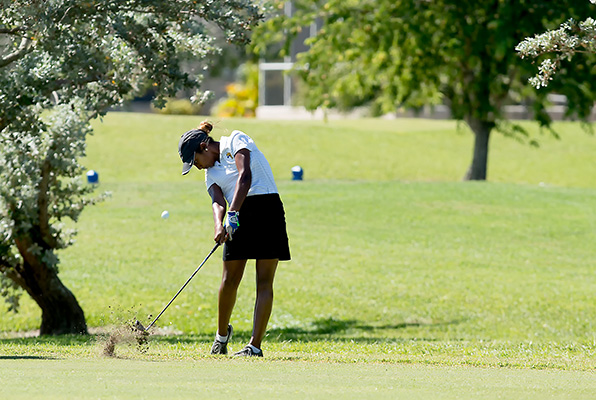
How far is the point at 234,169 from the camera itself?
8.56 m

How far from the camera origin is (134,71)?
12352 millimetres

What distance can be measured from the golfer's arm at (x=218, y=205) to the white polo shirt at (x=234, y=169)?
4 cm

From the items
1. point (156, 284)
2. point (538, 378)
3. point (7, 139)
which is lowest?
point (156, 284)

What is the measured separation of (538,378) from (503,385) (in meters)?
0.76

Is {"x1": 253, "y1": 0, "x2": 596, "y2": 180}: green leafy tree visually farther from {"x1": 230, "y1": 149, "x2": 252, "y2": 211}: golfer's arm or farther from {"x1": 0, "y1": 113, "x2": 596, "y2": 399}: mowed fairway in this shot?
{"x1": 230, "y1": 149, "x2": 252, "y2": 211}: golfer's arm

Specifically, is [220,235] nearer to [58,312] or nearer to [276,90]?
[58,312]

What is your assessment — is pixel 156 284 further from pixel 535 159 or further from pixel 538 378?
pixel 535 159

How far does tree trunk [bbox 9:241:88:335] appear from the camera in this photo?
13883 mm

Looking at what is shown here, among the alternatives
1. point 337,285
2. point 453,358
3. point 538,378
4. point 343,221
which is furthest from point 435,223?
point 538,378

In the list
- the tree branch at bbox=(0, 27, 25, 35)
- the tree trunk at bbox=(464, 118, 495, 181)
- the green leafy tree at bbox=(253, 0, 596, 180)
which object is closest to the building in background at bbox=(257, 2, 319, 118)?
the green leafy tree at bbox=(253, 0, 596, 180)

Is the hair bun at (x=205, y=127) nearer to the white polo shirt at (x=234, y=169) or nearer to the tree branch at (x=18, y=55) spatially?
the white polo shirt at (x=234, y=169)

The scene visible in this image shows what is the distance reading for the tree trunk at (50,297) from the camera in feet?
45.5

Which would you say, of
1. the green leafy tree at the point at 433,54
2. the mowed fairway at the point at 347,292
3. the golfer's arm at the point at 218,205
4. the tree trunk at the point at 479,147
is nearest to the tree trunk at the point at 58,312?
the mowed fairway at the point at 347,292

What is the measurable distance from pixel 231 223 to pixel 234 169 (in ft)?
1.93
